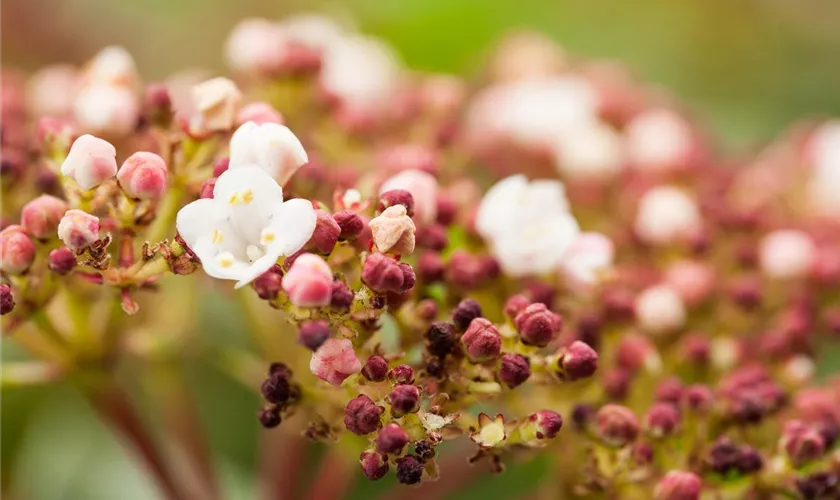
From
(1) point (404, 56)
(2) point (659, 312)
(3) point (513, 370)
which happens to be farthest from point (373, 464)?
(1) point (404, 56)

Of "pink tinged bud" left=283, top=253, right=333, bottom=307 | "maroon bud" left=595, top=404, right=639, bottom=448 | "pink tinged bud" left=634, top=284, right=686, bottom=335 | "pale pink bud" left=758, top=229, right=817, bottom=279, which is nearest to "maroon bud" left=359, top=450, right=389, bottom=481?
"pink tinged bud" left=283, top=253, right=333, bottom=307

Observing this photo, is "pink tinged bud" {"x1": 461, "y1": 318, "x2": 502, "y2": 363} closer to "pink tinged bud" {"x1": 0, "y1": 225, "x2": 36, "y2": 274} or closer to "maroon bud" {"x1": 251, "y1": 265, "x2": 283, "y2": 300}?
"maroon bud" {"x1": 251, "y1": 265, "x2": 283, "y2": 300}

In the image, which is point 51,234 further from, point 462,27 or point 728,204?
point 462,27

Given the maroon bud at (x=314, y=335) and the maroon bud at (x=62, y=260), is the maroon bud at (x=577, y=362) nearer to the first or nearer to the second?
the maroon bud at (x=314, y=335)

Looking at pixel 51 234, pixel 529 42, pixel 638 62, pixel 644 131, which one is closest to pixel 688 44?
pixel 638 62

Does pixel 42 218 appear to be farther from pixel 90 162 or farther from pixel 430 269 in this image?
pixel 430 269

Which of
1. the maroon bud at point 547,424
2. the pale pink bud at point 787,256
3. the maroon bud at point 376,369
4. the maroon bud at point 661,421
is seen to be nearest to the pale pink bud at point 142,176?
the maroon bud at point 376,369

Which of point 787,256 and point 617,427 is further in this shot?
point 787,256


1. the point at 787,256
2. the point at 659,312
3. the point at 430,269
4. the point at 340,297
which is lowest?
the point at 340,297
